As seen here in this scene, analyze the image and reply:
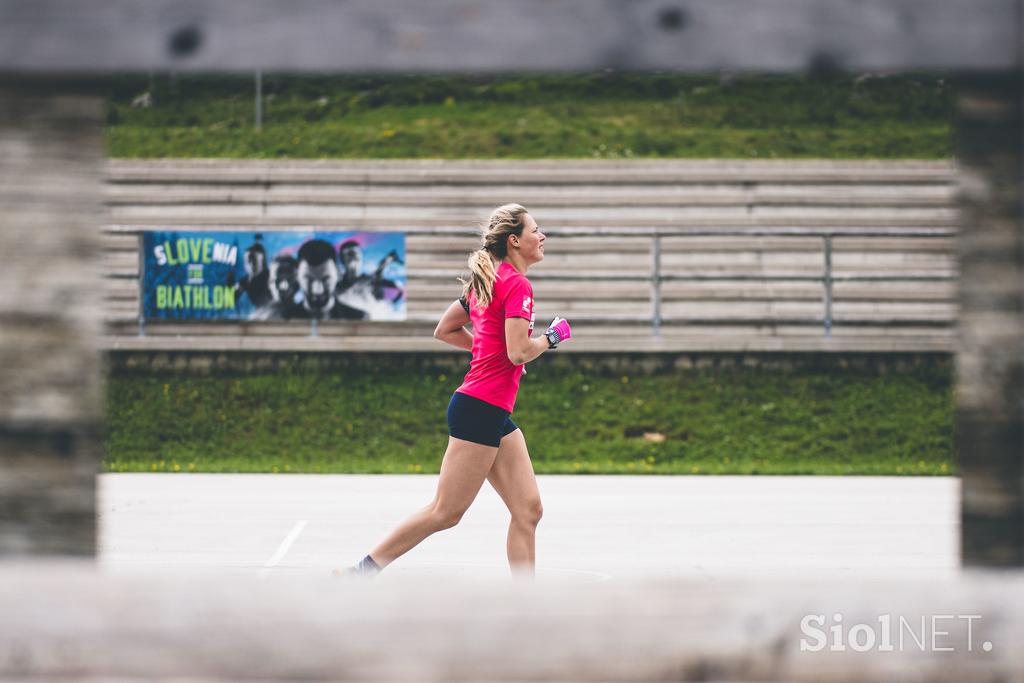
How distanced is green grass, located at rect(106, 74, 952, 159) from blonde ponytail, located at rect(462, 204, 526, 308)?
15113mm

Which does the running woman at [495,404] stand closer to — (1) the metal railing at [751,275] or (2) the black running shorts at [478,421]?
(2) the black running shorts at [478,421]

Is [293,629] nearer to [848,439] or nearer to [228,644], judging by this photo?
[228,644]

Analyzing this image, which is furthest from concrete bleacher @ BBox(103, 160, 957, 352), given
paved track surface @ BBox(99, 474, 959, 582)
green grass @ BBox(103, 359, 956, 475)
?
paved track surface @ BBox(99, 474, 959, 582)

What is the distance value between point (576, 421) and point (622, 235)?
3.55 metres

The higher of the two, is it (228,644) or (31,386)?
(31,386)

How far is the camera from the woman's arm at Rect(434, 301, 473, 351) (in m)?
5.81

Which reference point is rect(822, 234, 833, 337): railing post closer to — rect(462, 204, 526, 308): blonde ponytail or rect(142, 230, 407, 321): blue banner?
rect(142, 230, 407, 321): blue banner

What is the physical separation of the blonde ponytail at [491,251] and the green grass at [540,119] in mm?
15113

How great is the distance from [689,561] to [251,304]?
33.3 feet

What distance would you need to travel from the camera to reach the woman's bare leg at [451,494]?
5309mm

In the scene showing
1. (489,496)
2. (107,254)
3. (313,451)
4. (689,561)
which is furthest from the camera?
(107,254)

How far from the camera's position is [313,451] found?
13.9 m

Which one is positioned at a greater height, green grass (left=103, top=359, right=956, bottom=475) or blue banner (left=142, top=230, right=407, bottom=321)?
blue banner (left=142, top=230, right=407, bottom=321)

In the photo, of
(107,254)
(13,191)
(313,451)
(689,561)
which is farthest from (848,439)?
(13,191)
